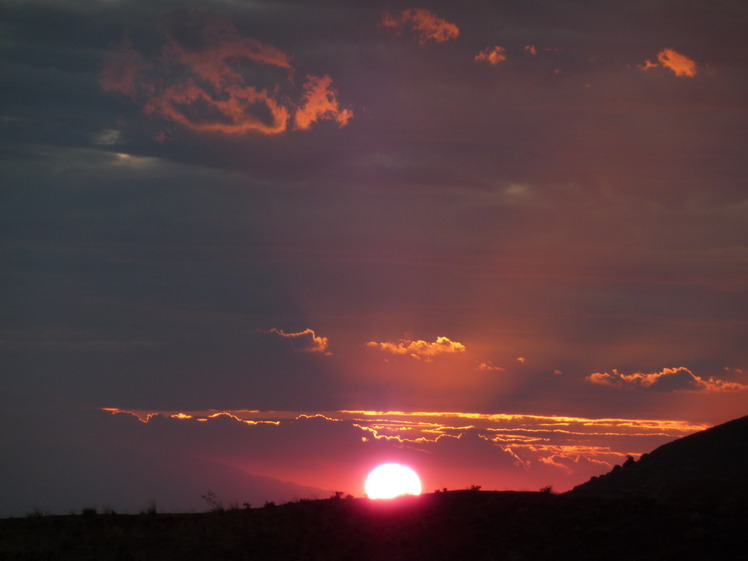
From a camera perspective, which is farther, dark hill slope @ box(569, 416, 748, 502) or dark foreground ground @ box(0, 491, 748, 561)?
dark hill slope @ box(569, 416, 748, 502)

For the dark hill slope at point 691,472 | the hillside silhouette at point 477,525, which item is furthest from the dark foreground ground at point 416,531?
the dark hill slope at point 691,472

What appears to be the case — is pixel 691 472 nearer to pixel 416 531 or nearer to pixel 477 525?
pixel 477 525

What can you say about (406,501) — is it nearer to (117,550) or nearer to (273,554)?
(273,554)

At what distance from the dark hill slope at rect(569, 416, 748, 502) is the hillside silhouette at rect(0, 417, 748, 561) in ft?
0.24

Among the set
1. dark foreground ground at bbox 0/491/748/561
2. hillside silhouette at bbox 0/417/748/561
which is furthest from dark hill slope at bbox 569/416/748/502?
dark foreground ground at bbox 0/491/748/561

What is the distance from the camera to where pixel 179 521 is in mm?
42125

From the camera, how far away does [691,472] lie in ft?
131

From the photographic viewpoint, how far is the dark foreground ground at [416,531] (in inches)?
1305

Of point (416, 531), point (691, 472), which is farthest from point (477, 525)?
point (691, 472)

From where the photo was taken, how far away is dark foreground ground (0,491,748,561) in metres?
33.2

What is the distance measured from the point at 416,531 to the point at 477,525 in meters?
2.81

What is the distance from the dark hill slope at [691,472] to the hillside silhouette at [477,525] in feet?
0.24

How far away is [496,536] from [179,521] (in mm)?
16347

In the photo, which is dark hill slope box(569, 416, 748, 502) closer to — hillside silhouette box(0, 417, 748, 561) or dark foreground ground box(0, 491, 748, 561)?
hillside silhouette box(0, 417, 748, 561)
